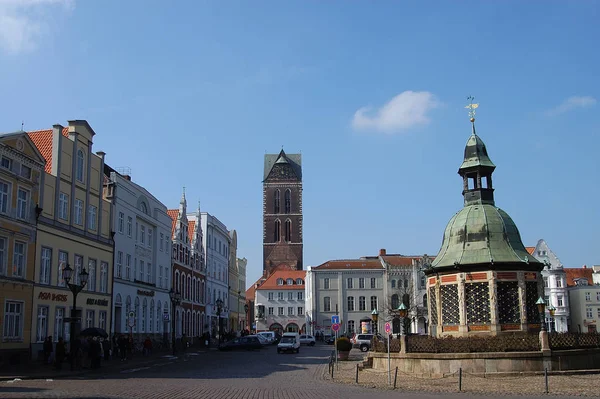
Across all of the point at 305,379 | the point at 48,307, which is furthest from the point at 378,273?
the point at 305,379

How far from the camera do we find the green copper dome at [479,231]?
29562 mm

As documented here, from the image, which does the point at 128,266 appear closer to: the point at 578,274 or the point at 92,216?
the point at 92,216

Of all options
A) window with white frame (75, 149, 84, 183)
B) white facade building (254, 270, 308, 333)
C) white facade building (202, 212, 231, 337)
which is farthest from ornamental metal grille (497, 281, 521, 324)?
white facade building (254, 270, 308, 333)

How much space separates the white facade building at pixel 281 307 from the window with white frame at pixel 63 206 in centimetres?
6594

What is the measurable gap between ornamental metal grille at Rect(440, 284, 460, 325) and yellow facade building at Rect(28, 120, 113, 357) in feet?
58.2

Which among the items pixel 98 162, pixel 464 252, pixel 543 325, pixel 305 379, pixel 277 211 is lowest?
→ pixel 305 379

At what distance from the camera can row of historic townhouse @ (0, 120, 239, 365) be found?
3278 centimetres

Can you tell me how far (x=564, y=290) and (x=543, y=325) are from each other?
6384 cm

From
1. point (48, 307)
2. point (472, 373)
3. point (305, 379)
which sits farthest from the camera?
point (48, 307)

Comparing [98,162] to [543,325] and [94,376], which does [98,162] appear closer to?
[94,376]

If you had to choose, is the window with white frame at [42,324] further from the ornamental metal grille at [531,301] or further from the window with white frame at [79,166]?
the ornamental metal grille at [531,301]

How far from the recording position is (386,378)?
2477cm

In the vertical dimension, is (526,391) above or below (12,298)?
below

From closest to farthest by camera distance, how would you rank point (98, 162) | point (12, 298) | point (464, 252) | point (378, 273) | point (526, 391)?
1. point (526, 391)
2. point (464, 252)
3. point (12, 298)
4. point (98, 162)
5. point (378, 273)
